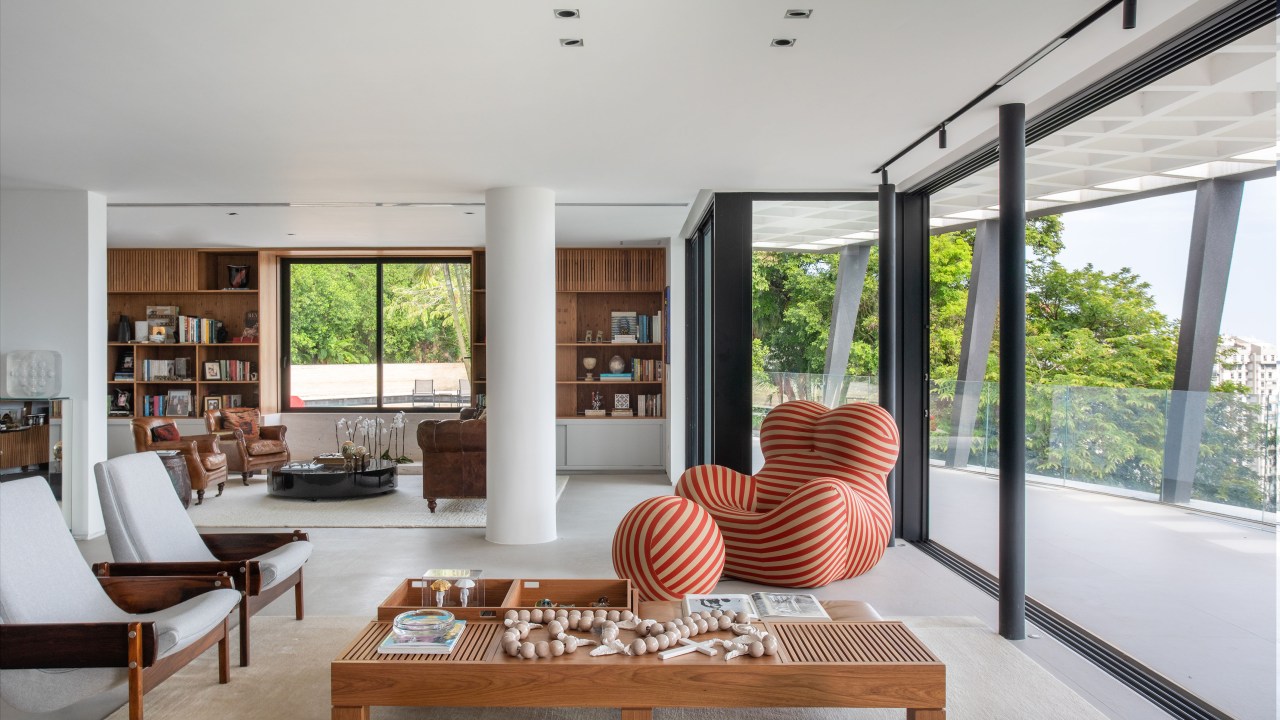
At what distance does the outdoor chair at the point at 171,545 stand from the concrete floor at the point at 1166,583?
3811 millimetres

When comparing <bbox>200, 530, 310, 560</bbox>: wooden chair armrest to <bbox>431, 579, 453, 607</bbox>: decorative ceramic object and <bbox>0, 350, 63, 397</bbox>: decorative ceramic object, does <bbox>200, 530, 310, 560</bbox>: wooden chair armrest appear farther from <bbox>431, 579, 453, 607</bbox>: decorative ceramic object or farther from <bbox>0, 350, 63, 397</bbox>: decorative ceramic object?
<bbox>0, 350, 63, 397</bbox>: decorative ceramic object

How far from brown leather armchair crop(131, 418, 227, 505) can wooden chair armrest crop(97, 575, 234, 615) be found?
14.0 ft

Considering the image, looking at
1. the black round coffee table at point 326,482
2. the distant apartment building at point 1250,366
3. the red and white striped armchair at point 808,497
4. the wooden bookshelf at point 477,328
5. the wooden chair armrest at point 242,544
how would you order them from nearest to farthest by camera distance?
1. the distant apartment building at point 1250,366
2. the wooden chair armrest at point 242,544
3. the red and white striped armchair at point 808,497
4. the black round coffee table at point 326,482
5. the wooden bookshelf at point 477,328

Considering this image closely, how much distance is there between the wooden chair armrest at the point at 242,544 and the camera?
416 centimetres

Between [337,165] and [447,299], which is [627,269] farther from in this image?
[337,165]

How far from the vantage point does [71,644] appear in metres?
2.67

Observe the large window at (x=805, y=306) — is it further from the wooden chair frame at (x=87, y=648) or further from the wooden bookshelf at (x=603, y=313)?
the wooden chair frame at (x=87, y=648)

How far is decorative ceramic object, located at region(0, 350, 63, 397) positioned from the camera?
19.9 feet

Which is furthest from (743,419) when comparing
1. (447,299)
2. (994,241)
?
(447,299)

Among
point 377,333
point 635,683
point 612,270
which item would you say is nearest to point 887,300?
point 635,683

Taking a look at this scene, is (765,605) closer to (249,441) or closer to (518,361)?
(518,361)

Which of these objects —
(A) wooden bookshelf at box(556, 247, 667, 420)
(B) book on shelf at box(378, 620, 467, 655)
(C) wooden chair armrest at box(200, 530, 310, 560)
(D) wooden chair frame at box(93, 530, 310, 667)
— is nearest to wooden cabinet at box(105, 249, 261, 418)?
(A) wooden bookshelf at box(556, 247, 667, 420)

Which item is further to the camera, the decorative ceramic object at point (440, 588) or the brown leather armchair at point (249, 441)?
the brown leather armchair at point (249, 441)

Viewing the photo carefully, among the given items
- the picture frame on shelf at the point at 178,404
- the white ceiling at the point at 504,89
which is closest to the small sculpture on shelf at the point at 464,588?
the white ceiling at the point at 504,89
